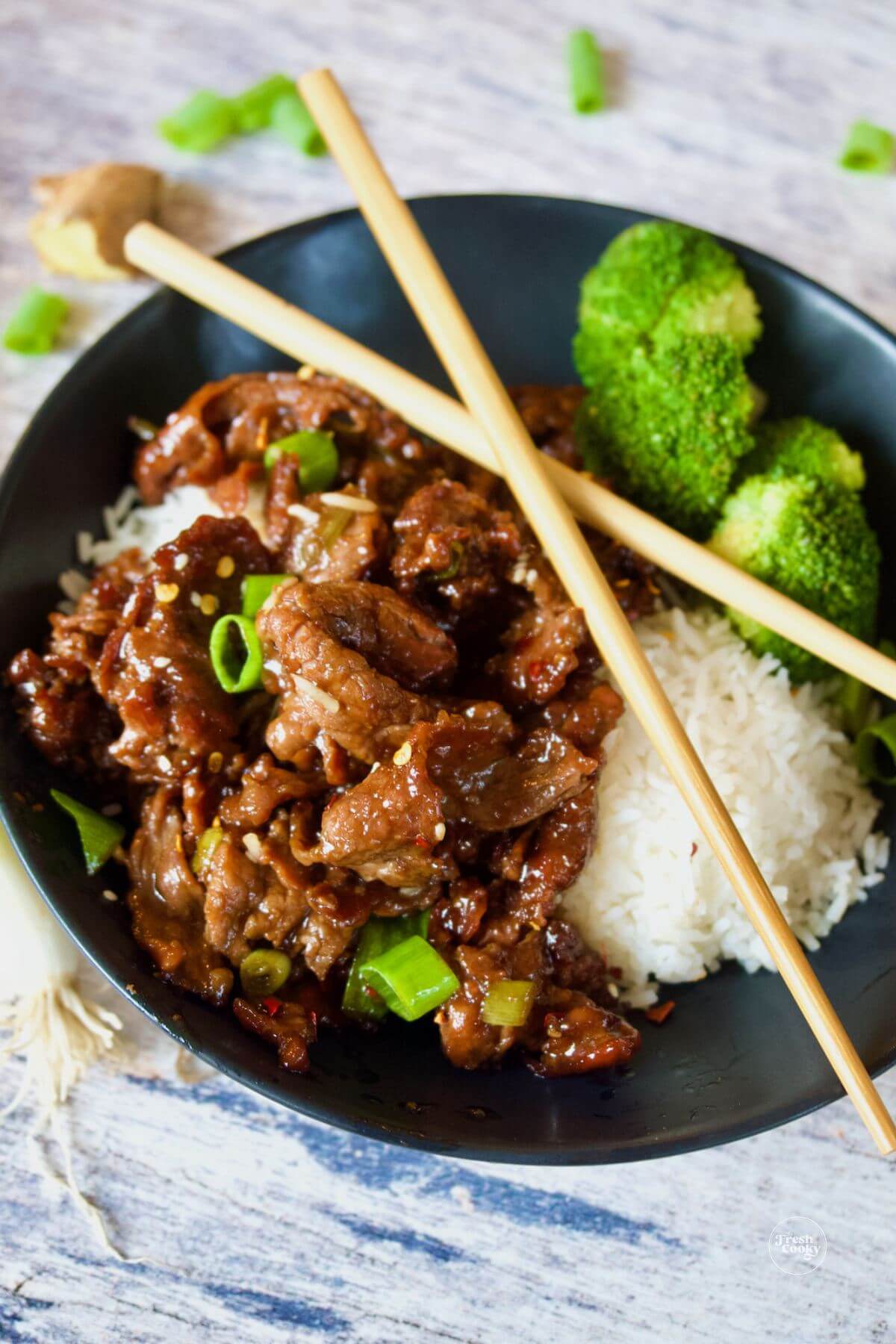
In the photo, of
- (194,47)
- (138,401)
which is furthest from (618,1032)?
(194,47)

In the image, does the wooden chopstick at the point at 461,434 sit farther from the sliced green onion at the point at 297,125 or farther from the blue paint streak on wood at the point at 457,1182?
the blue paint streak on wood at the point at 457,1182

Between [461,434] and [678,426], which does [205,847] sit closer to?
[461,434]

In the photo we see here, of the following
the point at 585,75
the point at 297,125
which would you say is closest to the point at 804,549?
the point at 585,75

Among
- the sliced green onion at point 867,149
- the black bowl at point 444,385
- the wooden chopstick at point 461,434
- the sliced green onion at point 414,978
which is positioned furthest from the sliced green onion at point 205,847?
the sliced green onion at point 867,149

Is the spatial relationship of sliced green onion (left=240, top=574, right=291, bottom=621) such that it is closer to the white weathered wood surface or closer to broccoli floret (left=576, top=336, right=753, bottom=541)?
broccoli floret (left=576, top=336, right=753, bottom=541)

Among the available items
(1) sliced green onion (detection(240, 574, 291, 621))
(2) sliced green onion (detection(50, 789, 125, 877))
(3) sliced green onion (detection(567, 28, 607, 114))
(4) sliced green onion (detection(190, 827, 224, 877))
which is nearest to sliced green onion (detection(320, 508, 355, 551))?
(1) sliced green onion (detection(240, 574, 291, 621))
